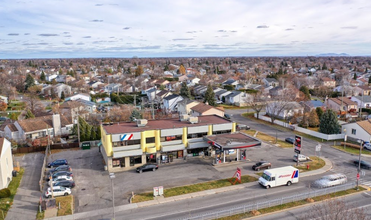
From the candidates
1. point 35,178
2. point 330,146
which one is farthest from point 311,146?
point 35,178

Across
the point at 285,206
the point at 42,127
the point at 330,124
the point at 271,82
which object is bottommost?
the point at 285,206

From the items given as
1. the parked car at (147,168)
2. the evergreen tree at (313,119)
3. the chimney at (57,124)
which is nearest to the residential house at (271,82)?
the evergreen tree at (313,119)

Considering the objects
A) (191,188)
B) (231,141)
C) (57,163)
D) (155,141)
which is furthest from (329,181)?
(57,163)

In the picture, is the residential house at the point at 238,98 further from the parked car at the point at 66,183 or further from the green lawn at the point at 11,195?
the green lawn at the point at 11,195

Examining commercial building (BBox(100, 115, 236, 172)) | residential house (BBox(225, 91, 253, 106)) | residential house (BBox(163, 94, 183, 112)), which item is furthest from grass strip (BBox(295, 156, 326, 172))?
residential house (BBox(225, 91, 253, 106))

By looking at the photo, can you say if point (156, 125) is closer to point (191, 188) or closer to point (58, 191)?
point (191, 188)

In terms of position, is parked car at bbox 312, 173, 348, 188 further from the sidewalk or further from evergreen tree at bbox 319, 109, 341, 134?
evergreen tree at bbox 319, 109, 341, 134
